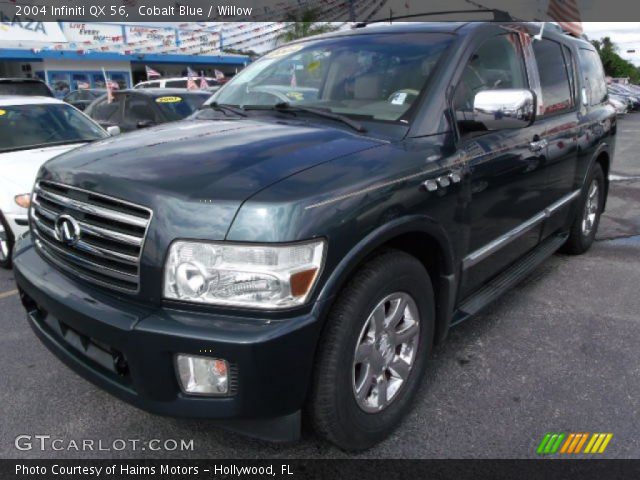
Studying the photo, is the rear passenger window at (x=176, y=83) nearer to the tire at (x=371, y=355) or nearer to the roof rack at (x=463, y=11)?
the roof rack at (x=463, y=11)

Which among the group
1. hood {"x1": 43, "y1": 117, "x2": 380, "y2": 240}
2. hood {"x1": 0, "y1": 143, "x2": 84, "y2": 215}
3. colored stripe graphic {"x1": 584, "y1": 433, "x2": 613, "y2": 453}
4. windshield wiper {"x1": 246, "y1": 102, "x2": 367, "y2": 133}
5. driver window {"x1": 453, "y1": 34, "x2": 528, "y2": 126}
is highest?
driver window {"x1": 453, "y1": 34, "x2": 528, "y2": 126}

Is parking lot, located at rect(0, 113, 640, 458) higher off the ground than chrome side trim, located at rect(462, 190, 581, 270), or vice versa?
chrome side trim, located at rect(462, 190, 581, 270)

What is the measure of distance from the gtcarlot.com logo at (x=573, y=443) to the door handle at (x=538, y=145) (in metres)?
1.68

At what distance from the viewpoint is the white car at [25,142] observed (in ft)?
15.3

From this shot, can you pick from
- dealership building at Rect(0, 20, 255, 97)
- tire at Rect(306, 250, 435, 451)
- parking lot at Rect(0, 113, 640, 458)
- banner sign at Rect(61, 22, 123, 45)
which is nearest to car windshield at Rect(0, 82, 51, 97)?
parking lot at Rect(0, 113, 640, 458)

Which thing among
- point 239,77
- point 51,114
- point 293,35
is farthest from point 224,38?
Result: point 239,77

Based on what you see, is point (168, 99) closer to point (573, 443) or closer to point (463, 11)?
point (463, 11)

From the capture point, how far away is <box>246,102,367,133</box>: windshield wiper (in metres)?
2.64

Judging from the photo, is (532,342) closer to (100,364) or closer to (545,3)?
(100,364)

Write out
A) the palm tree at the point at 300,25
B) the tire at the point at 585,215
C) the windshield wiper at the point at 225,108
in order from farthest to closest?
1. the palm tree at the point at 300,25
2. the tire at the point at 585,215
3. the windshield wiper at the point at 225,108

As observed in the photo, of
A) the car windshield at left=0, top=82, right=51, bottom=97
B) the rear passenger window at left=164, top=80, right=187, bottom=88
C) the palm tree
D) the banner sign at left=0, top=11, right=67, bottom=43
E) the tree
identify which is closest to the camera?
the car windshield at left=0, top=82, right=51, bottom=97

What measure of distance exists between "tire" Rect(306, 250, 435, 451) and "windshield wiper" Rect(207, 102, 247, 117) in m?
1.36

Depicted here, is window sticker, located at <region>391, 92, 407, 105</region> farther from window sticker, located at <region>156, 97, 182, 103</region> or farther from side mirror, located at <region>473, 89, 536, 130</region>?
window sticker, located at <region>156, 97, 182, 103</region>

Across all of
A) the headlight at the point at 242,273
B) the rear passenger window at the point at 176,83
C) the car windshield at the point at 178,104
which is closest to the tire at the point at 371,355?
the headlight at the point at 242,273
